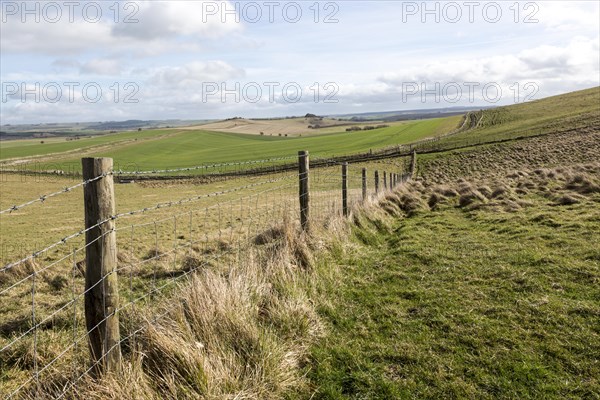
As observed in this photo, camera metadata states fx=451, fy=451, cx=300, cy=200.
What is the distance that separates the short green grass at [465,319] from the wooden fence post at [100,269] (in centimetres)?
189

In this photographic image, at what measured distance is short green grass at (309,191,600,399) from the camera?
166 inches

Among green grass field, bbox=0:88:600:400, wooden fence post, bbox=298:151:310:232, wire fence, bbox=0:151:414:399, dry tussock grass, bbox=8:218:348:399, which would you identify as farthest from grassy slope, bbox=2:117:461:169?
dry tussock grass, bbox=8:218:348:399

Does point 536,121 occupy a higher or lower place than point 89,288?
higher

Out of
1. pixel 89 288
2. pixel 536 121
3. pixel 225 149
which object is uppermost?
pixel 536 121

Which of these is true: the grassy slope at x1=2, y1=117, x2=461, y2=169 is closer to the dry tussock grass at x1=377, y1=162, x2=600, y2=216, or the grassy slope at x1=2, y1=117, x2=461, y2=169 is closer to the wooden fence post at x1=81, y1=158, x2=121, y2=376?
the dry tussock grass at x1=377, y1=162, x2=600, y2=216

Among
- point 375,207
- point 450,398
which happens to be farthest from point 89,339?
point 375,207

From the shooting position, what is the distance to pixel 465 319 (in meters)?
5.58

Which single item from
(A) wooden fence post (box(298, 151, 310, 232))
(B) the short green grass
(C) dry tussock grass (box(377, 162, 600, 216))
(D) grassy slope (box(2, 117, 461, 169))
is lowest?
(B) the short green grass

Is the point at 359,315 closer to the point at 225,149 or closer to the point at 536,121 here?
the point at 536,121

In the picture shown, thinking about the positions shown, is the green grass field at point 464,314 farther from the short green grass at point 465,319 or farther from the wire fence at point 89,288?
the wire fence at point 89,288

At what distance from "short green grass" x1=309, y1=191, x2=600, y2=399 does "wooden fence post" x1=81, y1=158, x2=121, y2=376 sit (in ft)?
6.21

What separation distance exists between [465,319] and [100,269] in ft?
13.9

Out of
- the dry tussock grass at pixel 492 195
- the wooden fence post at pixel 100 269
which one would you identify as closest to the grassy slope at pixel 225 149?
the dry tussock grass at pixel 492 195

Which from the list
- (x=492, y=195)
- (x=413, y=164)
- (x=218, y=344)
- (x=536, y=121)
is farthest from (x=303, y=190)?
(x=536, y=121)
